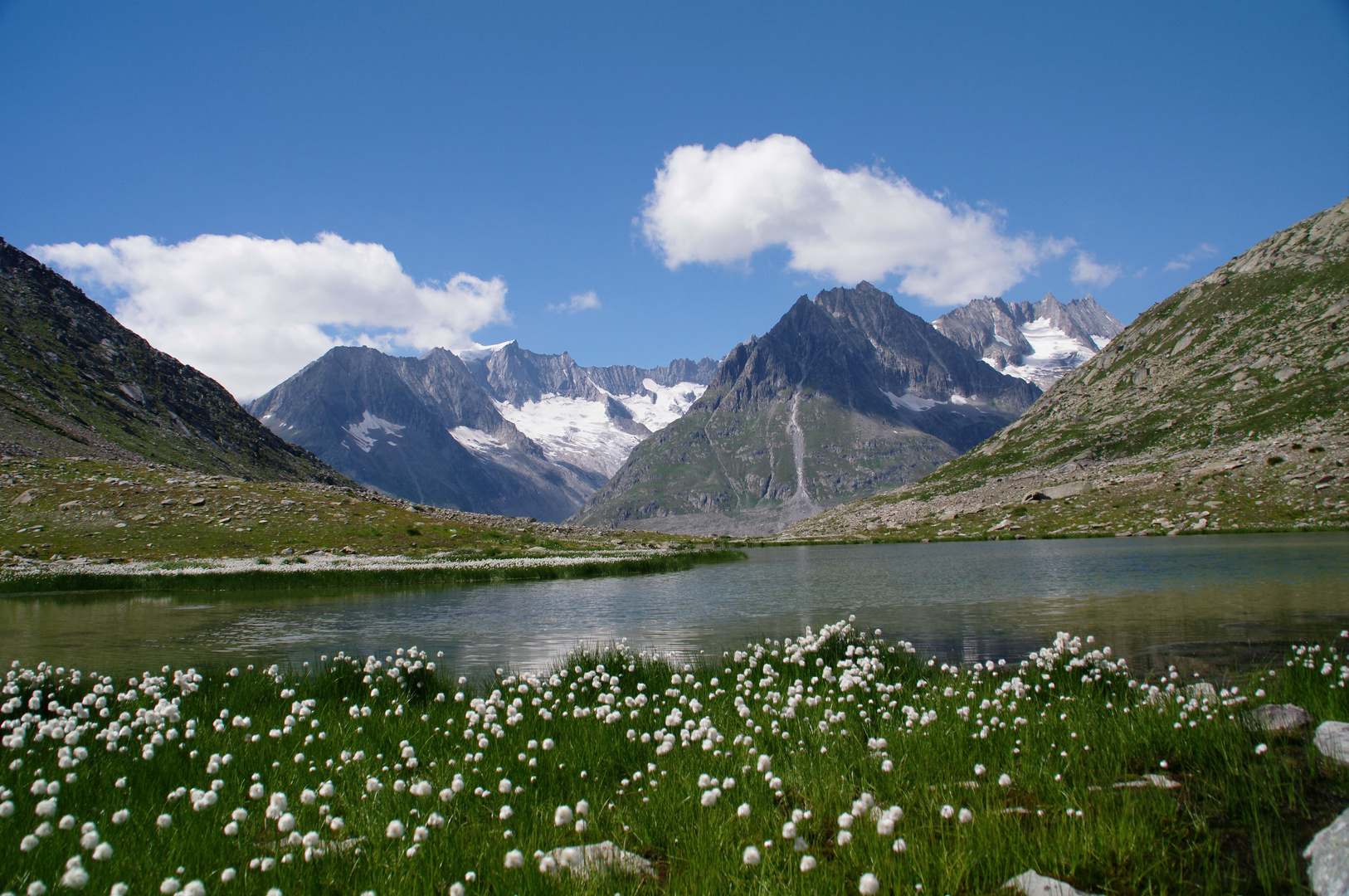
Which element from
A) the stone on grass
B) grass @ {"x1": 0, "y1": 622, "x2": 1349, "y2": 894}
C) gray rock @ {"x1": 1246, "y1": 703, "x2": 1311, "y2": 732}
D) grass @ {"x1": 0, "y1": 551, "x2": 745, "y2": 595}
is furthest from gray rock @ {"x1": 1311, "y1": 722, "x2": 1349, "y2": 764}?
grass @ {"x1": 0, "y1": 551, "x2": 745, "y2": 595}

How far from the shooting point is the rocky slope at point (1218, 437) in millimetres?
98750

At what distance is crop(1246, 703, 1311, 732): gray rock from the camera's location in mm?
7609

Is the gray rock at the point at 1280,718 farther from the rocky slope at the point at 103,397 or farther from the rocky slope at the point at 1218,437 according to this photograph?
the rocky slope at the point at 1218,437

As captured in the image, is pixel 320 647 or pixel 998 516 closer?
pixel 320 647

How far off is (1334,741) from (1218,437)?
547 ft

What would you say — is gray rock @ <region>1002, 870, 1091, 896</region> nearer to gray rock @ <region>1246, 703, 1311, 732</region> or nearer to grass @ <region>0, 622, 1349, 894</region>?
grass @ <region>0, 622, 1349, 894</region>

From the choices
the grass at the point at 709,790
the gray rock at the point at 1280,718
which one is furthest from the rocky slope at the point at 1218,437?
the grass at the point at 709,790

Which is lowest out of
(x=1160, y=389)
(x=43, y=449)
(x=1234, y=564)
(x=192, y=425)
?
(x=1234, y=564)

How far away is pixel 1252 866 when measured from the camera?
5148mm

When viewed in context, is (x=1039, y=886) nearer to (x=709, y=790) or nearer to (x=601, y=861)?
A: (x=709, y=790)

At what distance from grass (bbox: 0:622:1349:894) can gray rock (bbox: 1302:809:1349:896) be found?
5.7 inches

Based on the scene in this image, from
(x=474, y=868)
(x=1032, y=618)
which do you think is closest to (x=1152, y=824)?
(x=474, y=868)

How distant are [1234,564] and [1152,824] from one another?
48.3 meters

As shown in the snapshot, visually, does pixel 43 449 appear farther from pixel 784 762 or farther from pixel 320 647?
pixel 784 762
